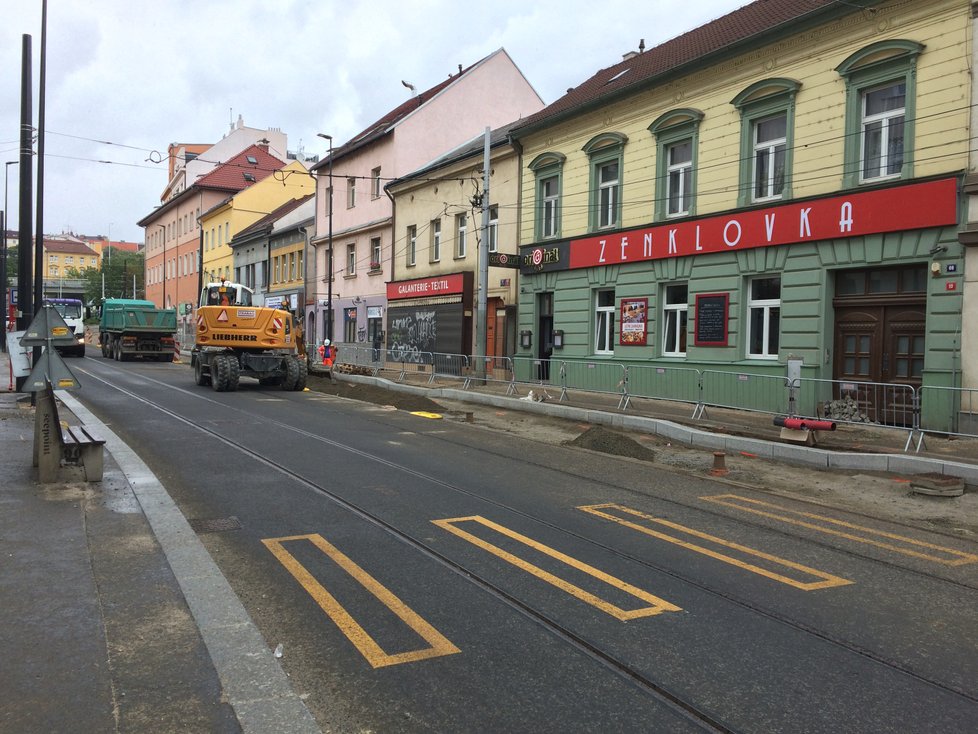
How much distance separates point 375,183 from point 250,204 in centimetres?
2260

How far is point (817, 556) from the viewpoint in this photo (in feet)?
20.8

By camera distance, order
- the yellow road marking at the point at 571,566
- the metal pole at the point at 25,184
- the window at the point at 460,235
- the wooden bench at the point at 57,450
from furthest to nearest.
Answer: the window at the point at 460,235
the metal pole at the point at 25,184
the wooden bench at the point at 57,450
the yellow road marking at the point at 571,566

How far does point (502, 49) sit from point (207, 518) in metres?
32.8

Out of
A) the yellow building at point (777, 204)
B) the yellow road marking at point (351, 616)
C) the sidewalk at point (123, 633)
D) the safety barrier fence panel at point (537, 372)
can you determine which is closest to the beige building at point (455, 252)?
the safety barrier fence panel at point (537, 372)

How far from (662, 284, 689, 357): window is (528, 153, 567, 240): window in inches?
196

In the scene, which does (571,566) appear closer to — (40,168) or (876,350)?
(876,350)

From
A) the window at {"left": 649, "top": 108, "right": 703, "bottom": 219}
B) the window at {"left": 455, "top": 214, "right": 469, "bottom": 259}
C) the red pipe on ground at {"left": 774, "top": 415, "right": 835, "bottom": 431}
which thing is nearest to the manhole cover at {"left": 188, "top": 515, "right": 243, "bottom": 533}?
the red pipe on ground at {"left": 774, "top": 415, "right": 835, "bottom": 431}

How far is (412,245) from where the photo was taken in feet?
105

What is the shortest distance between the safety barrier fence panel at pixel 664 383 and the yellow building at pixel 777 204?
15 cm

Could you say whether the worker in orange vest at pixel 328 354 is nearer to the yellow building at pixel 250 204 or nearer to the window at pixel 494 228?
the window at pixel 494 228

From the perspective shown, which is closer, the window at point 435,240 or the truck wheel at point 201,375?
the truck wheel at point 201,375

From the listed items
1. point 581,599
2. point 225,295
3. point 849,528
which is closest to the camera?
point 581,599

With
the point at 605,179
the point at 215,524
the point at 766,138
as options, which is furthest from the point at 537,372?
the point at 215,524

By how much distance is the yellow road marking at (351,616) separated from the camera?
164 inches
